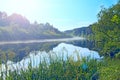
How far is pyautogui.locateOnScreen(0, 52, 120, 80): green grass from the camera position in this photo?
42.0 feet

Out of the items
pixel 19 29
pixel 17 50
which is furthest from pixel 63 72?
pixel 19 29

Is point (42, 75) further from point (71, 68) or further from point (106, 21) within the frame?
point (106, 21)

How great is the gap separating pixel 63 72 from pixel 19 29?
101375mm

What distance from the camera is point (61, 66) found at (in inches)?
556

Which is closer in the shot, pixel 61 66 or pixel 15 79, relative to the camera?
pixel 15 79

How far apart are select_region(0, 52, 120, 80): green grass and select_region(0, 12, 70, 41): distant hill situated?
78.9m

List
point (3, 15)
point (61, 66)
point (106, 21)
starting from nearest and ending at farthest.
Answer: point (61, 66)
point (106, 21)
point (3, 15)

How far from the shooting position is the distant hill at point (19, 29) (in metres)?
99.3

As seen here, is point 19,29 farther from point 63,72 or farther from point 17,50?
point 63,72

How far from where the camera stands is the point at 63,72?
13852mm

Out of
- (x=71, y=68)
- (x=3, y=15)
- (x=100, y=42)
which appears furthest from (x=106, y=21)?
(x=3, y=15)

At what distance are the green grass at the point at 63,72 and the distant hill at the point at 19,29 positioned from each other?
78.9 m

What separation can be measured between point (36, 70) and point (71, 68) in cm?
194

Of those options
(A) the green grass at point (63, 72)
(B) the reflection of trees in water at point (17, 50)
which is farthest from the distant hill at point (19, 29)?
(A) the green grass at point (63, 72)
